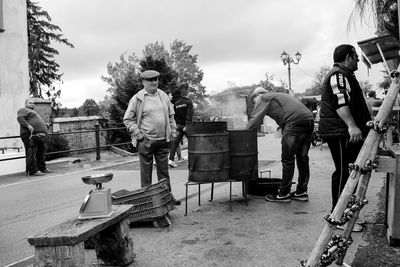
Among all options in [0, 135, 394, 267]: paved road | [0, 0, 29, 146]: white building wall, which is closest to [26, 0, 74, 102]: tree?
[0, 0, 29, 146]: white building wall

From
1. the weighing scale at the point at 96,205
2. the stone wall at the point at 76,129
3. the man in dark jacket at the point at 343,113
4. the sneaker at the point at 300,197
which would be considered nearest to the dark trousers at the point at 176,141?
the sneaker at the point at 300,197

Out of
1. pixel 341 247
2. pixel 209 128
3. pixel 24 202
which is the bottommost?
pixel 24 202

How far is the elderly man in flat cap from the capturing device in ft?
18.5

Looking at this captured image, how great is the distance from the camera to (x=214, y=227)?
4.86 meters

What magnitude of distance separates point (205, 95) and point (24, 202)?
161 ft

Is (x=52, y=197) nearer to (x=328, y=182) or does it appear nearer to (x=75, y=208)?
(x=75, y=208)

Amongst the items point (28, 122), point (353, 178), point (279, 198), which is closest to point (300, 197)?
point (279, 198)

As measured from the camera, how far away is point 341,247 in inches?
110

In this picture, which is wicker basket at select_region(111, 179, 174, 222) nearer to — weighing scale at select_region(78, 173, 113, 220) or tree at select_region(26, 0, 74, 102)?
weighing scale at select_region(78, 173, 113, 220)

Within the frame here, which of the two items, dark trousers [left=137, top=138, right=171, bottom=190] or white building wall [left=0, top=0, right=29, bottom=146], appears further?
white building wall [left=0, top=0, right=29, bottom=146]

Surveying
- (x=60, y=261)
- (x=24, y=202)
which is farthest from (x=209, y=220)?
(x=24, y=202)

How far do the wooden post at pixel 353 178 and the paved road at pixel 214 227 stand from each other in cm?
98

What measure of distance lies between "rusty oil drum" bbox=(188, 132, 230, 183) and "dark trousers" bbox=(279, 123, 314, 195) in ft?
3.18

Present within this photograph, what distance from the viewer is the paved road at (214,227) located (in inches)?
152
